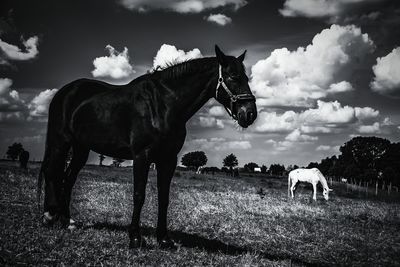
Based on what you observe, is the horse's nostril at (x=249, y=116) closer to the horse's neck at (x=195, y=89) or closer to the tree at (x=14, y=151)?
the horse's neck at (x=195, y=89)

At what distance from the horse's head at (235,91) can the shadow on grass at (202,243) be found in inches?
98.7

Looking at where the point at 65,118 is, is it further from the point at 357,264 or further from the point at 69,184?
the point at 357,264

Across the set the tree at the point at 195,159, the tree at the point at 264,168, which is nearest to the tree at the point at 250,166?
the tree at the point at 264,168

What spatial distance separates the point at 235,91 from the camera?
5902 mm

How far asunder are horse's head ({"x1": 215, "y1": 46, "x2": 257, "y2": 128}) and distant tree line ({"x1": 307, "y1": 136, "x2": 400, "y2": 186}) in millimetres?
93145

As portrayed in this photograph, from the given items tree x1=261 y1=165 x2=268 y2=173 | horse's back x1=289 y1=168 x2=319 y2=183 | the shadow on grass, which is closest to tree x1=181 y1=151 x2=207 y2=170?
tree x1=261 y1=165 x2=268 y2=173

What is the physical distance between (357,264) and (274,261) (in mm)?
2061

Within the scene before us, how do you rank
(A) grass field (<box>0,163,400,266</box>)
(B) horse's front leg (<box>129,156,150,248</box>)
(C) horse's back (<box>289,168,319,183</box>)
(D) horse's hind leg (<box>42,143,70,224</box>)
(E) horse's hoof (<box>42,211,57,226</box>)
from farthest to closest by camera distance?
(C) horse's back (<box>289,168,319,183</box>), (D) horse's hind leg (<box>42,143,70,224</box>), (E) horse's hoof (<box>42,211,57,226</box>), (B) horse's front leg (<box>129,156,150,248</box>), (A) grass field (<box>0,163,400,266</box>)

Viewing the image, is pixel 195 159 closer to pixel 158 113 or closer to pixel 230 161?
pixel 230 161

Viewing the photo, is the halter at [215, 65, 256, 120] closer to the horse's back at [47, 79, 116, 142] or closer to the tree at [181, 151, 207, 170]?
the horse's back at [47, 79, 116, 142]

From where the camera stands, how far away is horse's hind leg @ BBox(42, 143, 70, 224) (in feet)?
24.0

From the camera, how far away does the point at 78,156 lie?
7789 millimetres

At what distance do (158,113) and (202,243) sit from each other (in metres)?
2.85

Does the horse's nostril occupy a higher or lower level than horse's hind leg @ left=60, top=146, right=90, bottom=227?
higher
